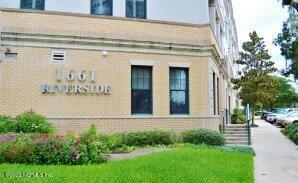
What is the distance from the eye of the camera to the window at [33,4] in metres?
16.6

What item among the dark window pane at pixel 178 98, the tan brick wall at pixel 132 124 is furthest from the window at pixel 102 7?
the tan brick wall at pixel 132 124

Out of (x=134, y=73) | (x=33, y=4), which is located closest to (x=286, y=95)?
(x=134, y=73)

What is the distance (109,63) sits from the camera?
1627cm

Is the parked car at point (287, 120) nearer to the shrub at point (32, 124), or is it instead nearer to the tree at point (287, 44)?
the tree at point (287, 44)

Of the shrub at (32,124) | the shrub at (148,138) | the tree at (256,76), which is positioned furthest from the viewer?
the tree at (256,76)

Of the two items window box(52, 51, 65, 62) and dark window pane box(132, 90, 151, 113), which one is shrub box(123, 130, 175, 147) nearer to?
dark window pane box(132, 90, 151, 113)

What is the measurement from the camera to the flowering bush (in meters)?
10.0

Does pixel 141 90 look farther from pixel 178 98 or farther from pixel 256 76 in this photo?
pixel 256 76

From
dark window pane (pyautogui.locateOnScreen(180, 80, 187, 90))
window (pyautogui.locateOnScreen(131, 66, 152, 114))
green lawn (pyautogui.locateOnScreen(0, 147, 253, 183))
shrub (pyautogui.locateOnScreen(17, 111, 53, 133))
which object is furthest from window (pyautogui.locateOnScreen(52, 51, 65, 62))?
green lawn (pyautogui.locateOnScreen(0, 147, 253, 183))

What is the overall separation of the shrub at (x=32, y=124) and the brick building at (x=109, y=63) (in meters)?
0.68

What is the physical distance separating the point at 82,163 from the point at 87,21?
25.7 ft

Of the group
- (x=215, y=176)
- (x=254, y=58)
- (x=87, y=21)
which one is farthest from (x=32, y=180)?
(x=254, y=58)

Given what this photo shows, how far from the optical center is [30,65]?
15.4 m

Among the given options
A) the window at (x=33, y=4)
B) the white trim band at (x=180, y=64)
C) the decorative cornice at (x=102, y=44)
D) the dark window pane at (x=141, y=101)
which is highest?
the window at (x=33, y=4)
